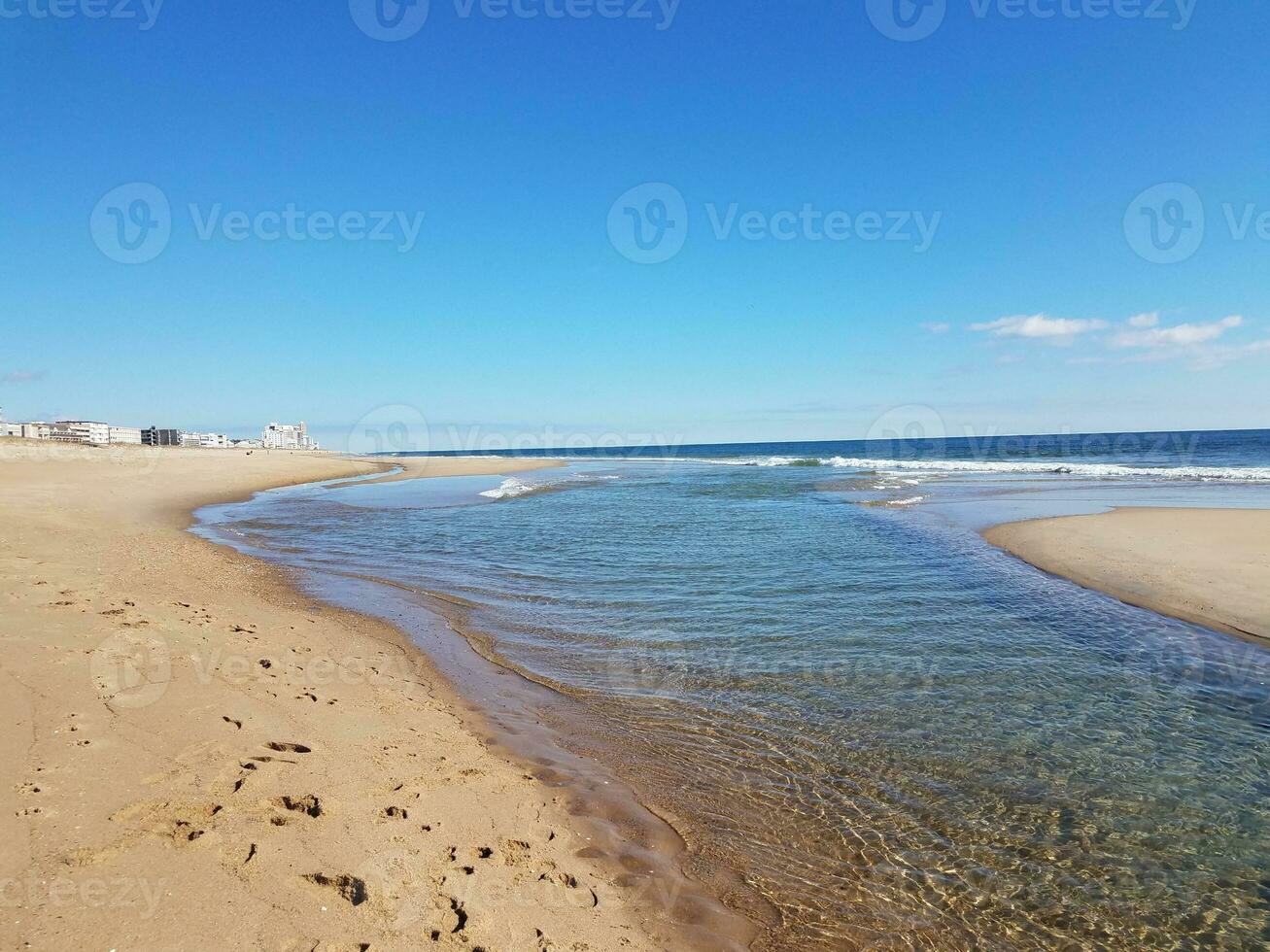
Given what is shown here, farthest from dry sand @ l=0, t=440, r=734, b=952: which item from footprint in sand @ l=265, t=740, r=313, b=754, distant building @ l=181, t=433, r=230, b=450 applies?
distant building @ l=181, t=433, r=230, b=450

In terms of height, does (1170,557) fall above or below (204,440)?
below

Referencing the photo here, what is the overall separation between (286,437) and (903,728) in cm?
15724

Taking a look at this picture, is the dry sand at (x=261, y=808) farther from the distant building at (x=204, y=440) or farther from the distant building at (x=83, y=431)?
the distant building at (x=204, y=440)

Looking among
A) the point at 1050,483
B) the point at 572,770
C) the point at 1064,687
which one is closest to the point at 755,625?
the point at 1064,687

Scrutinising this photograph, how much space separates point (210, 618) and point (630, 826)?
670 cm

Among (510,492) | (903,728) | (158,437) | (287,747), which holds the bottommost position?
(903,728)

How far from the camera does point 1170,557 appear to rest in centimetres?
1299

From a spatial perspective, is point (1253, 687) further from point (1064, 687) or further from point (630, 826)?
point (630, 826)

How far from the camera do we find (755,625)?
926cm

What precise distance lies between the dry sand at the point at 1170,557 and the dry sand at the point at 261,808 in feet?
32.9

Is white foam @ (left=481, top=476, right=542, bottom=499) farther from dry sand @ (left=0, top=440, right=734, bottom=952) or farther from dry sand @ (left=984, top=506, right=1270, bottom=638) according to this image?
dry sand @ (left=0, top=440, right=734, bottom=952)

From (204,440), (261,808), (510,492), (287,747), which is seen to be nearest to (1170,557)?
(287,747)

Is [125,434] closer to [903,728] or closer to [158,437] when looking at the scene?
[158,437]

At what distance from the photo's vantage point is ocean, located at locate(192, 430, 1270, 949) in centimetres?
394
